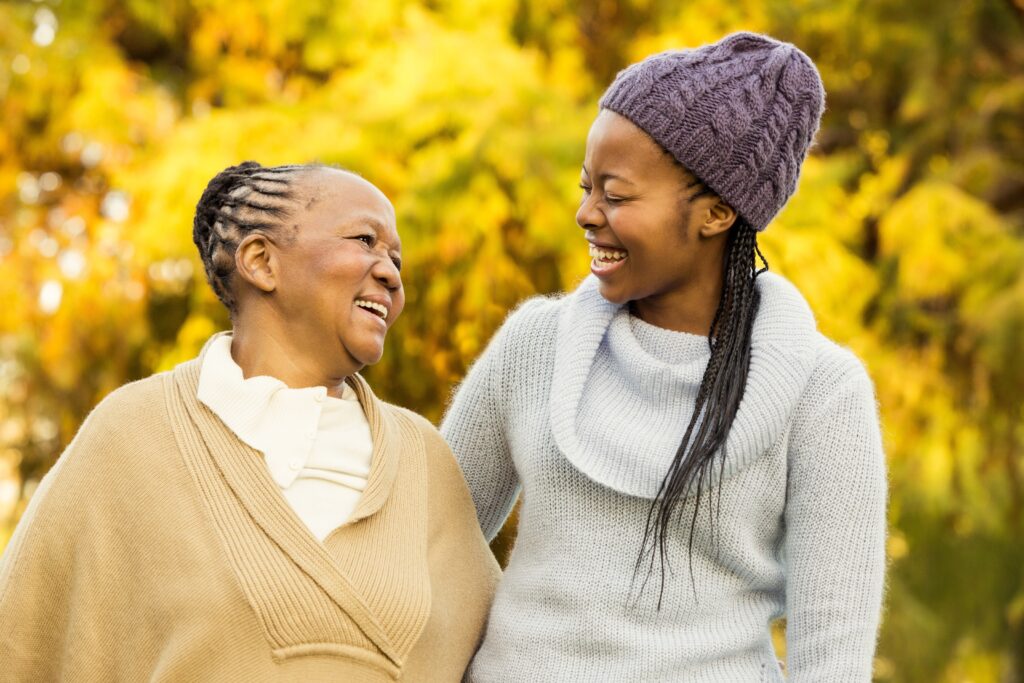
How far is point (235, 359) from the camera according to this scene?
2154mm

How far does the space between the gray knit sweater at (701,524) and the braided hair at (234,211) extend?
517mm

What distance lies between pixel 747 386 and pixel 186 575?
87cm

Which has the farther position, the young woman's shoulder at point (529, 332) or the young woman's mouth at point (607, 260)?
the young woman's shoulder at point (529, 332)

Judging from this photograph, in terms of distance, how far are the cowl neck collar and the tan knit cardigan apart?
0.33 meters

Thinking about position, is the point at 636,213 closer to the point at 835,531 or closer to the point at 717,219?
the point at 717,219

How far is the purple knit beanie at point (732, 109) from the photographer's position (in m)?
2.05

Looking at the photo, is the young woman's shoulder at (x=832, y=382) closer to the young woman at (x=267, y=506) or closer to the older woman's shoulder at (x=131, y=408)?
the young woman at (x=267, y=506)

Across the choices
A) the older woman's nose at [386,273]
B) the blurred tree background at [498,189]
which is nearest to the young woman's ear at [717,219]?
the older woman's nose at [386,273]

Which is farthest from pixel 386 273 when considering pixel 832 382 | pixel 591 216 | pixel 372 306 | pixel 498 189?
pixel 498 189

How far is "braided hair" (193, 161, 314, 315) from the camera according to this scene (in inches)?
85.2

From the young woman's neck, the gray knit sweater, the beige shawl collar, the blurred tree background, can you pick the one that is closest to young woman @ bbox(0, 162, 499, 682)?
the beige shawl collar

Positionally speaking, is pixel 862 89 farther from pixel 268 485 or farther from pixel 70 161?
pixel 268 485

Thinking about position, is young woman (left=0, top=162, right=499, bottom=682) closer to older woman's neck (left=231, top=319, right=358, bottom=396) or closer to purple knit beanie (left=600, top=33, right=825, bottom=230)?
older woman's neck (left=231, top=319, right=358, bottom=396)

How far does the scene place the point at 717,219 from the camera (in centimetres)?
213
